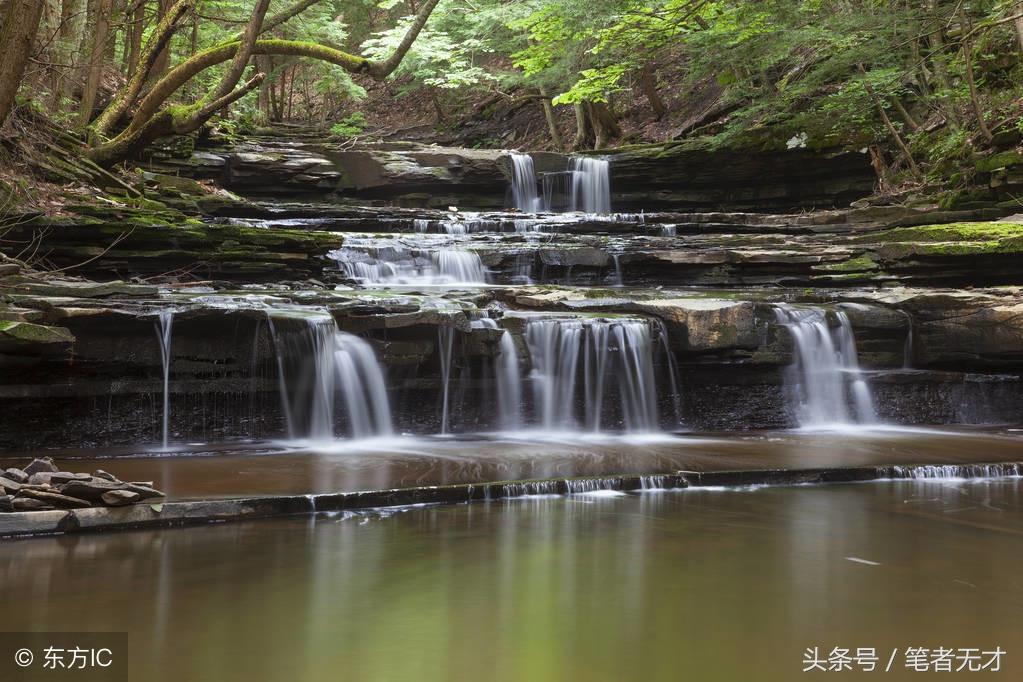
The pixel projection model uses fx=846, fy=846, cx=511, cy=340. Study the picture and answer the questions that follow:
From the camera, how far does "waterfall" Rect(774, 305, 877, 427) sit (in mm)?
10773

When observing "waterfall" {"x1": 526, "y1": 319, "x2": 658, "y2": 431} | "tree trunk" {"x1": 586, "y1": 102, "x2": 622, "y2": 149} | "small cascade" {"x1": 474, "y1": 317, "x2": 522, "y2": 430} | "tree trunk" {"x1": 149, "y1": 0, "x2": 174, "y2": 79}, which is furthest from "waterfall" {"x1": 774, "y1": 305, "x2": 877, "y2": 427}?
"tree trunk" {"x1": 586, "y1": 102, "x2": 622, "y2": 149}

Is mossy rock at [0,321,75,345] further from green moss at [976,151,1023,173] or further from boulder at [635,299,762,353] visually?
green moss at [976,151,1023,173]

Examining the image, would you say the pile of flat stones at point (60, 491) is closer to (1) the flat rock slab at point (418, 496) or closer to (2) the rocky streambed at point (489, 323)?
(1) the flat rock slab at point (418, 496)

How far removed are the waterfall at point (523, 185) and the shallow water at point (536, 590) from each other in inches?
504

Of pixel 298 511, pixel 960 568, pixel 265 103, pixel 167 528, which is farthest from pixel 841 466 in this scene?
pixel 265 103

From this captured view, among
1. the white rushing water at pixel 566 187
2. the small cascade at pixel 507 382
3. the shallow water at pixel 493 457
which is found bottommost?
the shallow water at pixel 493 457

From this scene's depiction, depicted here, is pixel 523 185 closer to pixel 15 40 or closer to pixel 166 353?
pixel 166 353

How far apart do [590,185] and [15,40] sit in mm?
13064

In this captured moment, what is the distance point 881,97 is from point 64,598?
1568 centimetres

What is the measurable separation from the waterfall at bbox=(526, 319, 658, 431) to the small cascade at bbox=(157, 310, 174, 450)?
4037 mm

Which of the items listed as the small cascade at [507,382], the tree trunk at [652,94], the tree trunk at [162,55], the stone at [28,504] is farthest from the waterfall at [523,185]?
the stone at [28,504]

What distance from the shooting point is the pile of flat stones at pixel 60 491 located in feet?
17.5

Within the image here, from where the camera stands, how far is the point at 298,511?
19.5 feet

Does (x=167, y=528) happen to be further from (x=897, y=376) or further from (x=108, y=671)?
(x=897, y=376)
